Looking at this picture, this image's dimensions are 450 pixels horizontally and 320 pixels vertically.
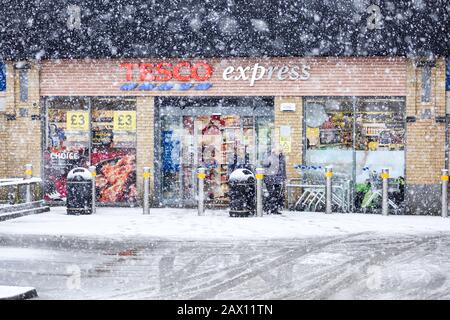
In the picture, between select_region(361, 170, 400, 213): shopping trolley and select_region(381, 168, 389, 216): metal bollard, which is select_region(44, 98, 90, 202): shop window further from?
select_region(381, 168, 389, 216): metal bollard

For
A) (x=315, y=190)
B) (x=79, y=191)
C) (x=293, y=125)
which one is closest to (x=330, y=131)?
(x=293, y=125)

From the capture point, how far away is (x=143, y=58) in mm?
22266

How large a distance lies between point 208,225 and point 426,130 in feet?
22.7

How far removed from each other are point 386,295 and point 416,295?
1.16ft

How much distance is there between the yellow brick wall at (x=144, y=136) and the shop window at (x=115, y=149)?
21 cm

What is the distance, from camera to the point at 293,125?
22.0 meters

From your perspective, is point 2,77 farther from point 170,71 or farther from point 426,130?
point 426,130

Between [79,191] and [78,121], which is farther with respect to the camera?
[78,121]

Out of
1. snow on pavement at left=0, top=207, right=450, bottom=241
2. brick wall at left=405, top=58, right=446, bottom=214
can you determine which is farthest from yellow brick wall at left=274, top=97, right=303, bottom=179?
brick wall at left=405, top=58, right=446, bottom=214

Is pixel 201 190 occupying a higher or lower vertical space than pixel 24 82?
lower

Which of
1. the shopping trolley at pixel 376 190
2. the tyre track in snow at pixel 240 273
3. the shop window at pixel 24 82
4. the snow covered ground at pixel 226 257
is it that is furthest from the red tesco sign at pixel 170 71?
the tyre track in snow at pixel 240 273

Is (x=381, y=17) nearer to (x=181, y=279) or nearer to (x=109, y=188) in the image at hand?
(x=109, y=188)
